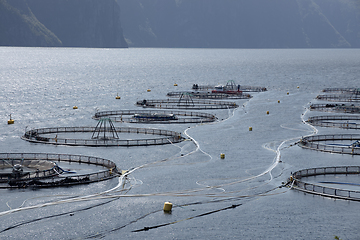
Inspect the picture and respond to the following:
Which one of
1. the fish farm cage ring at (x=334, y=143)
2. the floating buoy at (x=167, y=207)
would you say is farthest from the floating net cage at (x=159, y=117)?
the floating buoy at (x=167, y=207)

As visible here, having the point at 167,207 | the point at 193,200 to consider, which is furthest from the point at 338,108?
the point at 167,207

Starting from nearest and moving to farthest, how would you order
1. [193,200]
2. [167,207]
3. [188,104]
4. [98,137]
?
[167,207] → [193,200] → [98,137] → [188,104]

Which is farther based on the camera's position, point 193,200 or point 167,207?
point 193,200

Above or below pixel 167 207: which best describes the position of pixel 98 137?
above

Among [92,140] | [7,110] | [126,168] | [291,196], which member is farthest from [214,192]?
[7,110]

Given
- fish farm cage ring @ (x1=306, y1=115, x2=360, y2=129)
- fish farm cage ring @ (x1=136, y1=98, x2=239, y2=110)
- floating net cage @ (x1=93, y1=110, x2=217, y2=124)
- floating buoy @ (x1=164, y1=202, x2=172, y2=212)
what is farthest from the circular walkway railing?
floating buoy @ (x1=164, y1=202, x2=172, y2=212)

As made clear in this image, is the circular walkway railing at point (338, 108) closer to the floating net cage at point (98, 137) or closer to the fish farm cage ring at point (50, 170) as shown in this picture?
the floating net cage at point (98, 137)

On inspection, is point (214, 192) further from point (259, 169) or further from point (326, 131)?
point (326, 131)

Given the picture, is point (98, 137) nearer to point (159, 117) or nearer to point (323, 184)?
point (159, 117)
